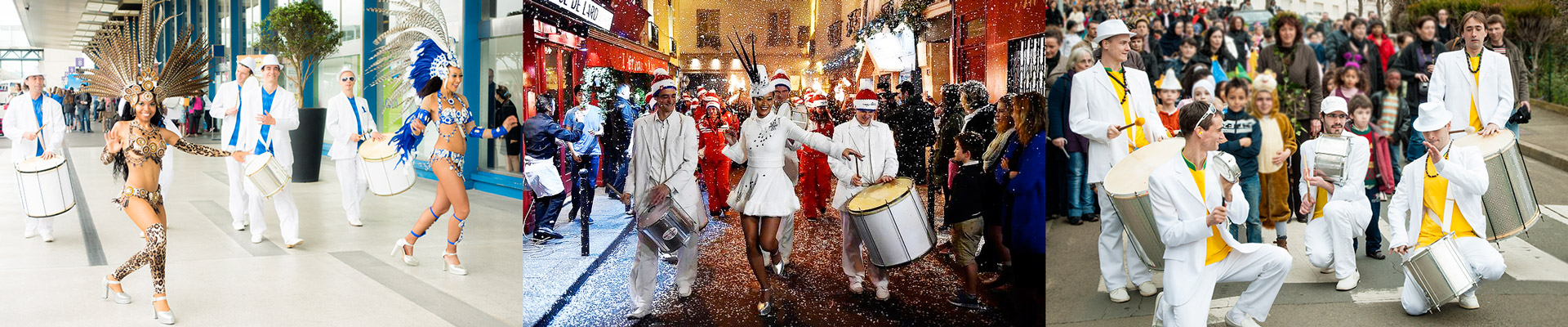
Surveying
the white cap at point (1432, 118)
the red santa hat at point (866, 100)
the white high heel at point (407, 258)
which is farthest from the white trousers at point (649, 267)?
the white high heel at point (407, 258)

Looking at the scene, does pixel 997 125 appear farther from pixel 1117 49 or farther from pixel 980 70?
pixel 1117 49

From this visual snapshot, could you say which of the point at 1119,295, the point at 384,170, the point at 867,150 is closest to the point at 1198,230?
the point at 1119,295

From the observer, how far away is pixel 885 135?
286cm

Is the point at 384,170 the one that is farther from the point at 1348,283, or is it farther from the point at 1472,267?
the point at 1472,267

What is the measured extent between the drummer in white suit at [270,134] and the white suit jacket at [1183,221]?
5868mm

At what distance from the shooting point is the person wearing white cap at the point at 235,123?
22.7 feet

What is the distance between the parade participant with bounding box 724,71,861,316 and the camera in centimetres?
290

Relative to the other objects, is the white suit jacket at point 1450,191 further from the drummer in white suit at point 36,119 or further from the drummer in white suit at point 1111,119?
the drummer in white suit at point 36,119

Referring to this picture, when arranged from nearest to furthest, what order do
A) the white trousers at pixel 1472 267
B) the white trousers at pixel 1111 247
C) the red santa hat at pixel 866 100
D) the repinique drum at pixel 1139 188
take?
the red santa hat at pixel 866 100 < the repinique drum at pixel 1139 188 < the white trousers at pixel 1111 247 < the white trousers at pixel 1472 267

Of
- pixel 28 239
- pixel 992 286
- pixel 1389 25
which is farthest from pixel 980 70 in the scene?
pixel 28 239

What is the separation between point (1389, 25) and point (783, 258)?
10.4 feet

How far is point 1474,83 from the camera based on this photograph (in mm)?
4273

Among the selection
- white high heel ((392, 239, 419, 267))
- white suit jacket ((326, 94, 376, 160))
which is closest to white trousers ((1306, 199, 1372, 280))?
white high heel ((392, 239, 419, 267))

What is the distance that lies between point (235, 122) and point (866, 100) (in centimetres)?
598
